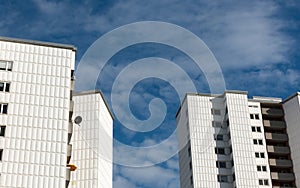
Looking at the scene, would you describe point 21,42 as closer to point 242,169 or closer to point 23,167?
point 23,167

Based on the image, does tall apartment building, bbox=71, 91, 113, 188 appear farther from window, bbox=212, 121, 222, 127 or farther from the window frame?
window, bbox=212, 121, 222, 127

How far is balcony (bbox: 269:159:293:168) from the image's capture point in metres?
80.1

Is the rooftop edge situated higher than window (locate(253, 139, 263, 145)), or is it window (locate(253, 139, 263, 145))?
the rooftop edge

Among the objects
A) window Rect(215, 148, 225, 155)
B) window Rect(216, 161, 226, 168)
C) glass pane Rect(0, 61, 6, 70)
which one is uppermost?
glass pane Rect(0, 61, 6, 70)

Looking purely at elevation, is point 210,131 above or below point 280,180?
above

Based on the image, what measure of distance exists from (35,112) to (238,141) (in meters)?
44.3

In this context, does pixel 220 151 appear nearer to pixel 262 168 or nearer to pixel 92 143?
pixel 262 168

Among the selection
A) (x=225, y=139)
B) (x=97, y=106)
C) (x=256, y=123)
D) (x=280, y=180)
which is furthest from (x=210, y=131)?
(x=97, y=106)

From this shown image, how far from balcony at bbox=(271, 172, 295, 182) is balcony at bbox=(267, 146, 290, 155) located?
4.22m

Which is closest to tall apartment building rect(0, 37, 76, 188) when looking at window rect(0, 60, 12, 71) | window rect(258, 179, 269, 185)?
window rect(0, 60, 12, 71)

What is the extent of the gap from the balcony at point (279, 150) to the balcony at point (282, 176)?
4222 millimetres

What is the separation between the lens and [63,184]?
4344 cm

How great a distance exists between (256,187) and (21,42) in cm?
4762

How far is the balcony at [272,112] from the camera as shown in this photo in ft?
283
